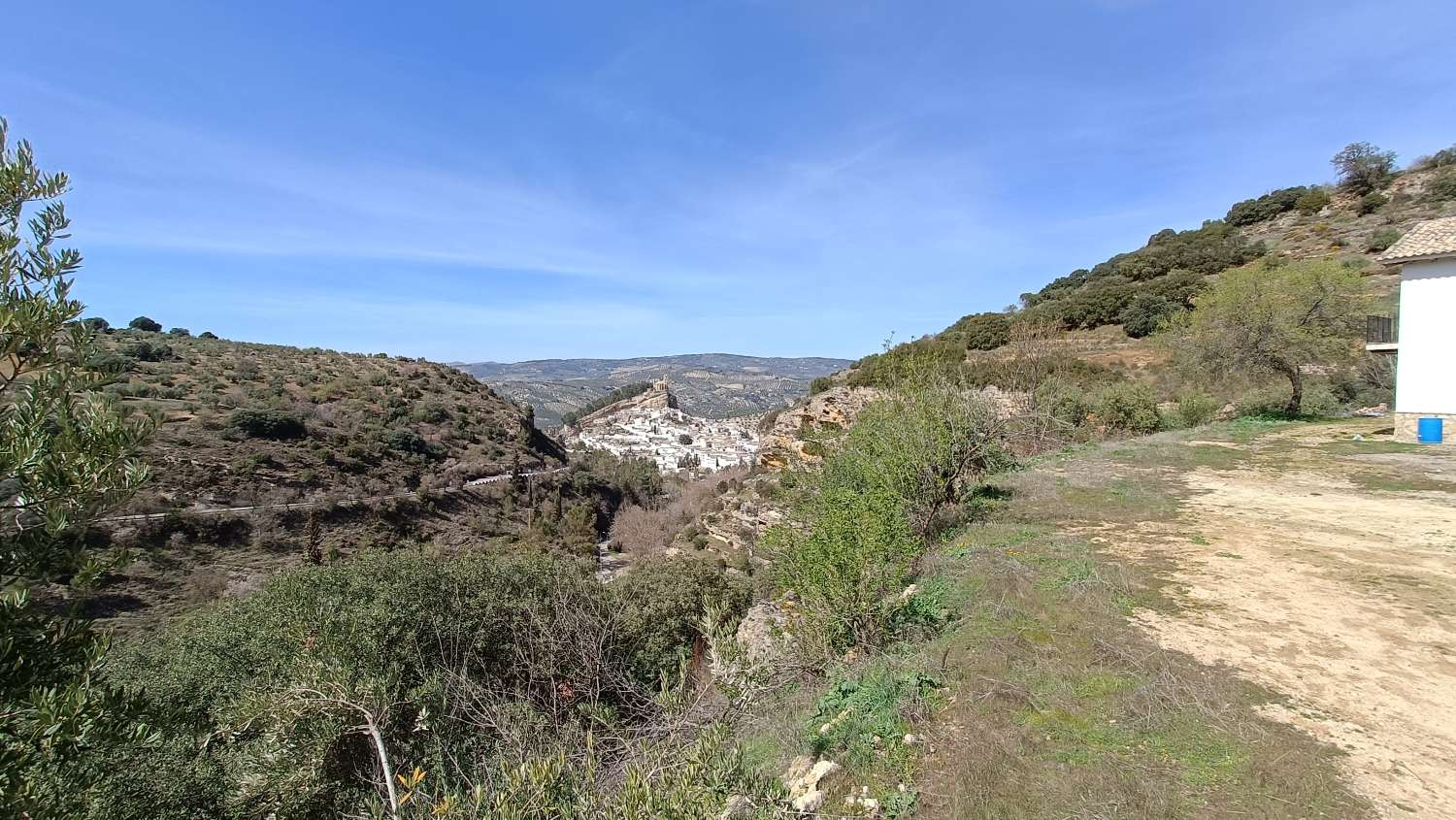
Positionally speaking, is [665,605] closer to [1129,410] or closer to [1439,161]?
[1129,410]

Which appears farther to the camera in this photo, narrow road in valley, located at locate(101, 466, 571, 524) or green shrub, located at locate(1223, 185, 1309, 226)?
green shrub, located at locate(1223, 185, 1309, 226)

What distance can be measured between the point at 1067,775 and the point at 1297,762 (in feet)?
4.47

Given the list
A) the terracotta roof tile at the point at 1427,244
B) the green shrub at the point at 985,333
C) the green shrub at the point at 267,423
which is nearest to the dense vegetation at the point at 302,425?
the green shrub at the point at 267,423

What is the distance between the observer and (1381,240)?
2869 cm

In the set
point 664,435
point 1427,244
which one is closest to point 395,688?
point 1427,244

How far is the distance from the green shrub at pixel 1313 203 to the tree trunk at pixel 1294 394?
3201 centimetres

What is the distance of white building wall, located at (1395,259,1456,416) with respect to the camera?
12.3 m

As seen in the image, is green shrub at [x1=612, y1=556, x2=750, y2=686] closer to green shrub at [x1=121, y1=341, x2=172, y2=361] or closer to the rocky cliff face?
the rocky cliff face

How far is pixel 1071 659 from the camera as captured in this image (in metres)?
5.11

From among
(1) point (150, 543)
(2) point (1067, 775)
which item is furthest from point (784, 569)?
(1) point (150, 543)

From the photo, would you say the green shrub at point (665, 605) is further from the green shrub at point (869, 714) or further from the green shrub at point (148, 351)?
the green shrub at point (148, 351)

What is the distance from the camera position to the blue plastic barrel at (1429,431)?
12648 millimetres

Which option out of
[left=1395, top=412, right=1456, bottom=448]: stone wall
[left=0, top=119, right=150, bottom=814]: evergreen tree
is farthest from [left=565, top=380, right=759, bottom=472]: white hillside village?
[left=0, top=119, right=150, bottom=814]: evergreen tree

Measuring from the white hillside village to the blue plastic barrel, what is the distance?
46.8 m
